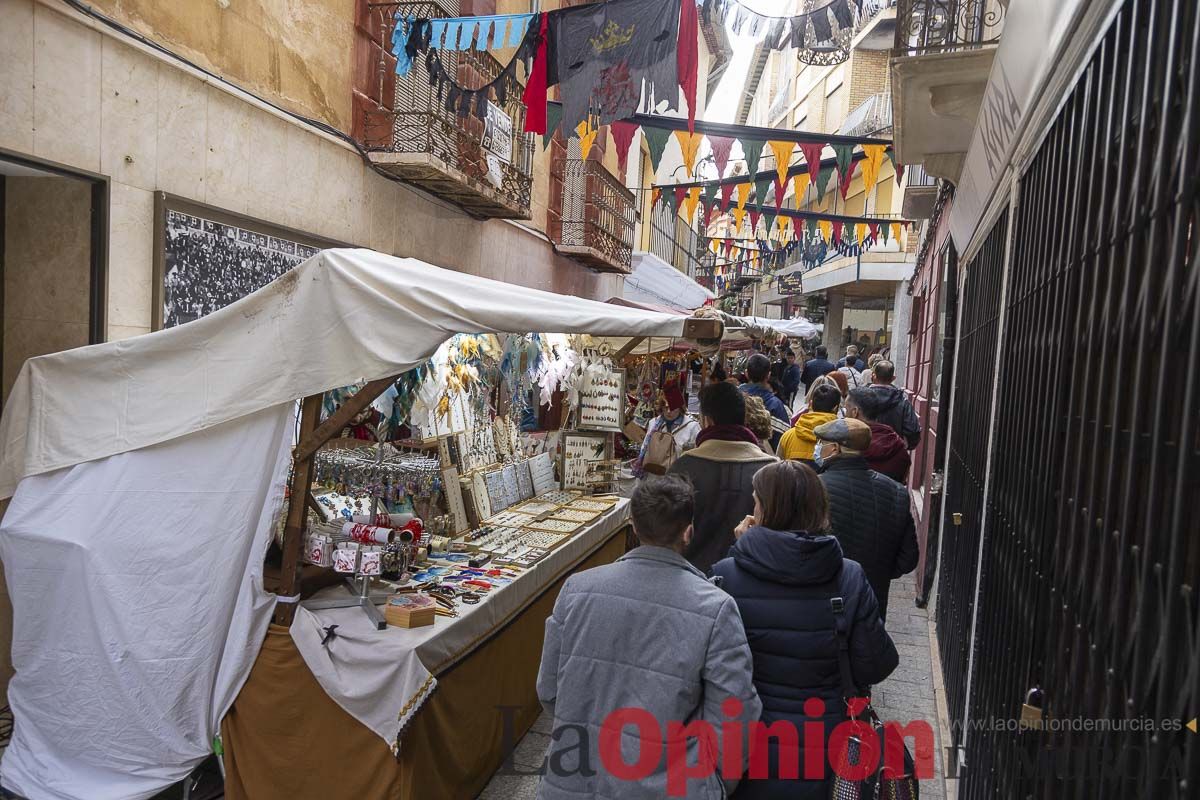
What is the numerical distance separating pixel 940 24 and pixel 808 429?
9.85 feet

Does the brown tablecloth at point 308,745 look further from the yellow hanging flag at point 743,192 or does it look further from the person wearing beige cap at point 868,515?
the yellow hanging flag at point 743,192

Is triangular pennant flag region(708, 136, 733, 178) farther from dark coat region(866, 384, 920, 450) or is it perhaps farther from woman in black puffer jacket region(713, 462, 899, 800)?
woman in black puffer jacket region(713, 462, 899, 800)

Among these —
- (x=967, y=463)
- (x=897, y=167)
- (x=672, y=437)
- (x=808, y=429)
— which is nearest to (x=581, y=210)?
(x=897, y=167)

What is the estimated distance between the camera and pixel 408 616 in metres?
3.43

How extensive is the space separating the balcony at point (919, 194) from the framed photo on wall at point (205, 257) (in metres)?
7.67

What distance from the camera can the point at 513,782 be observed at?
4.05 meters

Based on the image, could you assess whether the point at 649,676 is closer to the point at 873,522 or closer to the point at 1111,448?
the point at 1111,448

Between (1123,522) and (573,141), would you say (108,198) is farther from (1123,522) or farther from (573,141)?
(573,141)

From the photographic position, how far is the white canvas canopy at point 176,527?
3189 mm

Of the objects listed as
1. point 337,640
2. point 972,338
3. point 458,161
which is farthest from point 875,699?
point 458,161

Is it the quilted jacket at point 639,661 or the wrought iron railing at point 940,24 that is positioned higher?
the wrought iron railing at point 940,24

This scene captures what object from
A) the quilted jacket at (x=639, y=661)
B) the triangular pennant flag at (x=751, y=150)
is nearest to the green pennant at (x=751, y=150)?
the triangular pennant flag at (x=751, y=150)

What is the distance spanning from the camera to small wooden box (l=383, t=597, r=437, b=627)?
343 cm

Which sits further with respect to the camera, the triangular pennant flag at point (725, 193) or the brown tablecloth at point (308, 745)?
the triangular pennant flag at point (725, 193)
